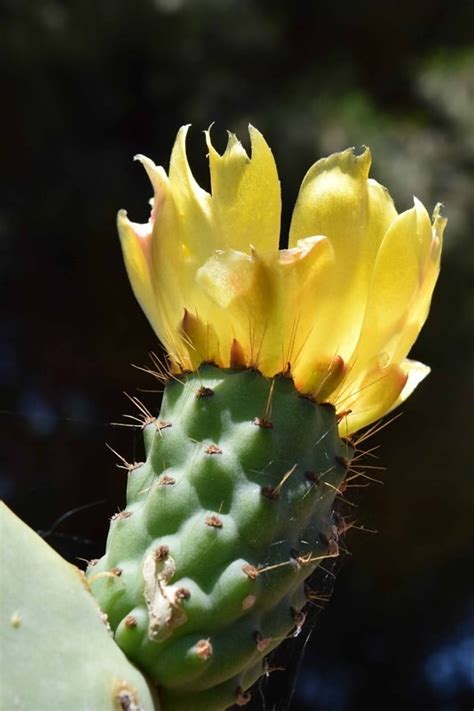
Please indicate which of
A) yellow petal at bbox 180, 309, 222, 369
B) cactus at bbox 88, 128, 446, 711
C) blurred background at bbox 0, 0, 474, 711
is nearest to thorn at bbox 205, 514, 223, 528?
cactus at bbox 88, 128, 446, 711

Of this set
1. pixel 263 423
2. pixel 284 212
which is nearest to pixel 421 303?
pixel 263 423

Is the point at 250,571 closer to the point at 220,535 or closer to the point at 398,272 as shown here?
the point at 220,535

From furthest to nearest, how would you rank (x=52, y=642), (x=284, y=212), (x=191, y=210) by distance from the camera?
(x=284, y=212) < (x=191, y=210) < (x=52, y=642)

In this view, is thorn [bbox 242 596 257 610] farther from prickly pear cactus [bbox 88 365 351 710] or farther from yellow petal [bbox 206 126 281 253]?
yellow petal [bbox 206 126 281 253]

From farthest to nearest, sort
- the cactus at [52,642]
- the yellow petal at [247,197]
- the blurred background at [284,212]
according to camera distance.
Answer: the blurred background at [284,212] → the yellow petal at [247,197] → the cactus at [52,642]

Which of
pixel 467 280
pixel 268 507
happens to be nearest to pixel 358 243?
pixel 268 507

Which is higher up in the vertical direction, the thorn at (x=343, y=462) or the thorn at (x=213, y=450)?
the thorn at (x=213, y=450)

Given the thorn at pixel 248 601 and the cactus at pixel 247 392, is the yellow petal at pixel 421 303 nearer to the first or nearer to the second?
the cactus at pixel 247 392

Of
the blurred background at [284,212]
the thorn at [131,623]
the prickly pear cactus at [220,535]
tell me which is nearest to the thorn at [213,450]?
the prickly pear cactus at [220,535]
